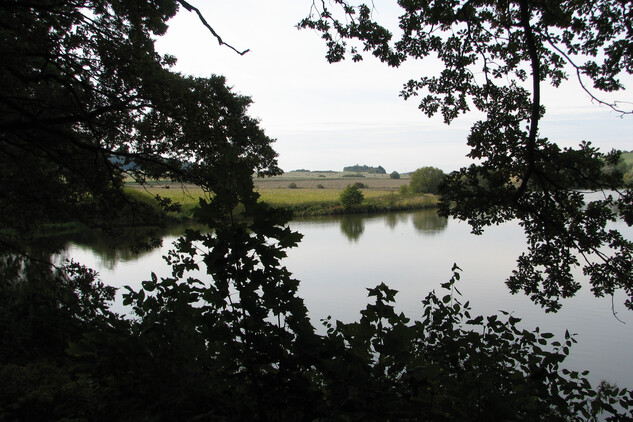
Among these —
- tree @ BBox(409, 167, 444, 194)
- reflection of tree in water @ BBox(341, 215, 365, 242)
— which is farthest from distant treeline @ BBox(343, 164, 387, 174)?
reflection of tree in water @ BBox(341, 215, 365, 242)

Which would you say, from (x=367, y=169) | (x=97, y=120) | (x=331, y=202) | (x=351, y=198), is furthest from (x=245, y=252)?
(x=367, y=169)

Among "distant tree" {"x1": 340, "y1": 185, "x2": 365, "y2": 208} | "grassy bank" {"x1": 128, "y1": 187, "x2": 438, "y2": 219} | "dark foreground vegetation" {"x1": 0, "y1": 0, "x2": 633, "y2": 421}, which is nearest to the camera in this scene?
"dark foreground vegetation" {"x1": 0, "y1": 0, "x2": 633, "y2": 421}

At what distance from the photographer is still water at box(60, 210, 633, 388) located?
744 cm

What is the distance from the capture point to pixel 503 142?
12.1ft

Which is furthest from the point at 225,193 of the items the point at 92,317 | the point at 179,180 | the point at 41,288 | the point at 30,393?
the point at 41,288

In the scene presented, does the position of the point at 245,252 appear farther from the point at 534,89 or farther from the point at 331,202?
the point at 331,202

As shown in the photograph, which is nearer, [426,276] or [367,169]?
[426,276]

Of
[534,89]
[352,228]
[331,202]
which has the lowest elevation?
[352,228]

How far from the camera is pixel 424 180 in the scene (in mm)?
50281

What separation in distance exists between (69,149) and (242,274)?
491 cm

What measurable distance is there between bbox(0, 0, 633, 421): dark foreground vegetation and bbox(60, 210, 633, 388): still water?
0.72 metres

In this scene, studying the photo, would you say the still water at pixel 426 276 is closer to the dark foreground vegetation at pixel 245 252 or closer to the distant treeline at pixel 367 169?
the dark foreground vegetation at pixel 245 252

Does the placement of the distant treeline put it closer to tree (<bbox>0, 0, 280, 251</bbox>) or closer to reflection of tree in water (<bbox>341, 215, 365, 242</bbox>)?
reflection of tree in water (<bbox>341, 215, 365, 242</bbox>)

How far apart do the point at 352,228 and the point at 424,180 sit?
2558 centimetres
